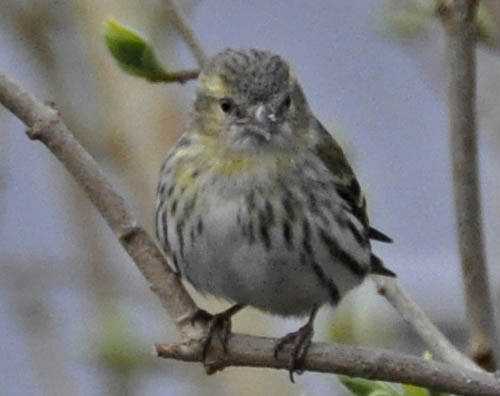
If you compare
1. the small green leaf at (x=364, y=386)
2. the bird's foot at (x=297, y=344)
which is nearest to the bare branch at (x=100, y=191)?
the bird's foot at (x=297, y=344)

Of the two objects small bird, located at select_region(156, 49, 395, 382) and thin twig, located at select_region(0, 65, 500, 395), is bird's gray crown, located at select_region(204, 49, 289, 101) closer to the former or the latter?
small bird, located at select_region(156, 49, 395, 382)

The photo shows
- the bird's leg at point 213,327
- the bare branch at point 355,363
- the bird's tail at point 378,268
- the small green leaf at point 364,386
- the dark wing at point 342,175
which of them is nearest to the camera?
the bare branch at point 355,363

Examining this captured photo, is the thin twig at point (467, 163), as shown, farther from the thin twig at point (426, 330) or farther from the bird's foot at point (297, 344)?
the bird's foot at point (297, 344)

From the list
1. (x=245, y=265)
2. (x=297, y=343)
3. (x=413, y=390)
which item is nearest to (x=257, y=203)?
(x=245, y=265)

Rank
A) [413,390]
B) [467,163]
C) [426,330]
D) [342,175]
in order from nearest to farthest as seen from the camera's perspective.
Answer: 1. [467,163]
2. [413,390]
3. [426,330]
4. [342,175]

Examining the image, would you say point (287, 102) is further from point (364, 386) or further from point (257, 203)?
point (364, 386)

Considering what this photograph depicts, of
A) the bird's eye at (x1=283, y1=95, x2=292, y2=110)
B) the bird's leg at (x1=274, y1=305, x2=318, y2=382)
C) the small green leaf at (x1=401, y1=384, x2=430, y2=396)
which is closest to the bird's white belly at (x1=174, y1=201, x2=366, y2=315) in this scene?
the bird's leg at (x1=274, y1=305, x2=318, y2=382)
